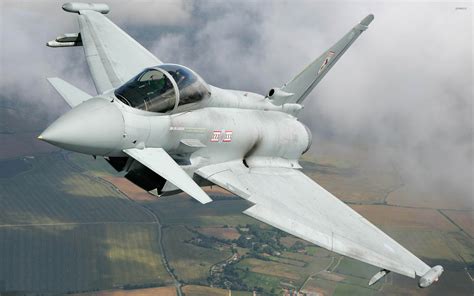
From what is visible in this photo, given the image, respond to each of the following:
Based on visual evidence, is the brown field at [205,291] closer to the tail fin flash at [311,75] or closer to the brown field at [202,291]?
the brown field at [202,291]

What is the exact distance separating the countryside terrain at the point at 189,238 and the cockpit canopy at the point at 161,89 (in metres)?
44.0

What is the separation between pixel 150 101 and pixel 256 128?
15.3 ft

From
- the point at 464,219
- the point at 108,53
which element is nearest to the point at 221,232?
the point at 464,219

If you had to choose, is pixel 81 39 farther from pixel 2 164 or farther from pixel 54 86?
pixel 2 164

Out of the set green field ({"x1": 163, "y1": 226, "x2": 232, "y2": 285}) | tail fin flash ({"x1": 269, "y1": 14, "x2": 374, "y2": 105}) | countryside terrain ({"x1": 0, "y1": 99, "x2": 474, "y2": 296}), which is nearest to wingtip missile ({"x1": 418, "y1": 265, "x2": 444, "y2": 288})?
tail fin flash ({"x1": 269, "y1": 14, "x2": 374, "y2": 105})

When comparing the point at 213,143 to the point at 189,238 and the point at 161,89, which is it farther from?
the point at 189,238

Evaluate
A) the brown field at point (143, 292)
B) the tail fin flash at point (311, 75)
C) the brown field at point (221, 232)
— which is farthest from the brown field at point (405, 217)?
the tail fin flash at point (311, 75)

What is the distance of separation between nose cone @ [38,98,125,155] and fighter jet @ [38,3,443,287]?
24 mm

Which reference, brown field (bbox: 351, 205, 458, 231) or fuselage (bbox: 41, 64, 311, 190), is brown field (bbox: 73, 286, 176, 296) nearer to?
brown field (bbox: 351, 205, 458, 231)

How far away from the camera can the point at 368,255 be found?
52.2ft

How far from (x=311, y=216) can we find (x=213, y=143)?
12.0 ft

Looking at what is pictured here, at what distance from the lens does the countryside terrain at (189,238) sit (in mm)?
61688

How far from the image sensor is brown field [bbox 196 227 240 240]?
75250 mm

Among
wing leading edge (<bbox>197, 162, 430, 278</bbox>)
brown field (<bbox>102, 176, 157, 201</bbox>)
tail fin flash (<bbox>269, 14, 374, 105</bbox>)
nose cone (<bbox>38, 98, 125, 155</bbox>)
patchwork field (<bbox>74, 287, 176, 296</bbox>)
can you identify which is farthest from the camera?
brown field (<bbox>102, 176, 157, 201</bbox>)
